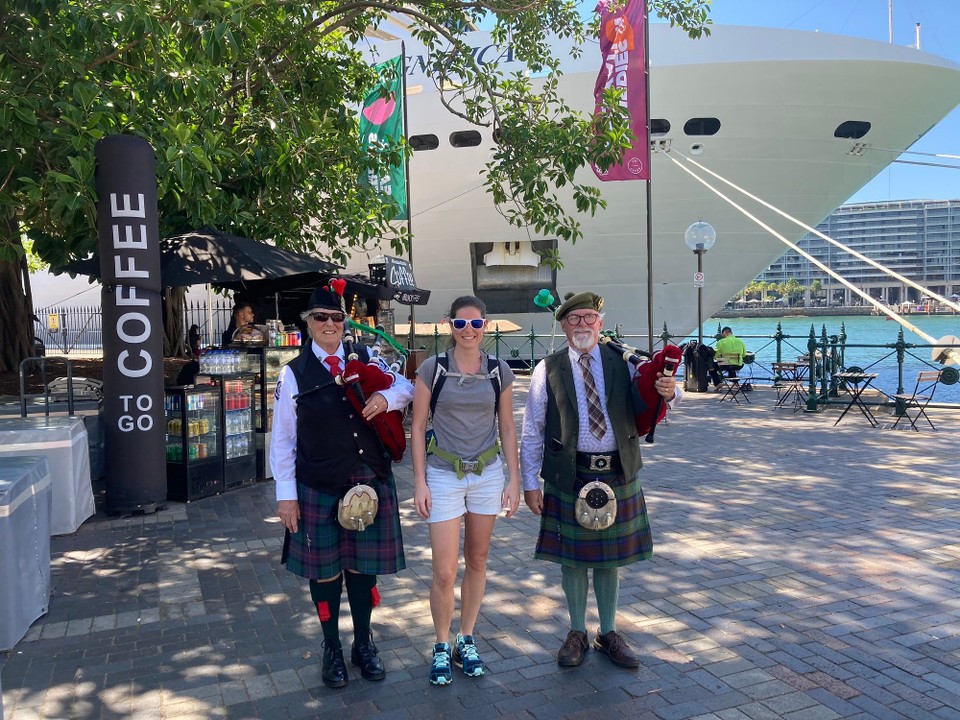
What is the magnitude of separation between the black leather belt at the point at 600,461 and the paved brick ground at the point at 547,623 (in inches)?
38.0

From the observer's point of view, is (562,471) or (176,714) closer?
(176,714)

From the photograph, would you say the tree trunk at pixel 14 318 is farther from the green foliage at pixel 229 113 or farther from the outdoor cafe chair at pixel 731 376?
the outdoor cafe chair at pixel 731 376

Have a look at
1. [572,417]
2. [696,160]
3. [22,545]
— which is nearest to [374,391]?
[572,417]

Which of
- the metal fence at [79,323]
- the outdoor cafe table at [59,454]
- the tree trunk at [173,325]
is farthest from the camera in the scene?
the metal fence at [79,323]

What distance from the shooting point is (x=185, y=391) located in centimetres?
712

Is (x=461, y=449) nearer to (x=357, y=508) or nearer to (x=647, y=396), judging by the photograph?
(x=357, y=508)

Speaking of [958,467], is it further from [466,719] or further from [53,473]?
[53,473]

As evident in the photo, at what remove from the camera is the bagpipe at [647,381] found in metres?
3.14

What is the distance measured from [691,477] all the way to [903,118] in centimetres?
1651

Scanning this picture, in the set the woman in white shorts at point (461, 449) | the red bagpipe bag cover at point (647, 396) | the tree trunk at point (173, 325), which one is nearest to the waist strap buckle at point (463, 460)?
the woman in white shorts at point (461, 449)

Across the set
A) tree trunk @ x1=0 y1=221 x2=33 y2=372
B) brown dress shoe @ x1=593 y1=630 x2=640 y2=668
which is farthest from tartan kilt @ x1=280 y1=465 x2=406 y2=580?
tree trunk @ x1=0 y1=221 x2=33 y2=372

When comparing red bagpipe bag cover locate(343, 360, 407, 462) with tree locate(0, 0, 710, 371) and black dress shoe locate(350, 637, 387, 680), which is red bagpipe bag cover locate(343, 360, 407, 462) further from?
tree locate(0, 0, 710, 371)

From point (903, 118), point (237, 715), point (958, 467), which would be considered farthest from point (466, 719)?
point (903, 118)

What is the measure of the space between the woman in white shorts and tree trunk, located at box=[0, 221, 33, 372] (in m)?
14.8
